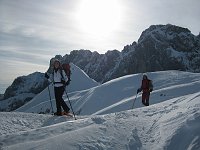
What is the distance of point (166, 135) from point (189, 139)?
0.80 metres

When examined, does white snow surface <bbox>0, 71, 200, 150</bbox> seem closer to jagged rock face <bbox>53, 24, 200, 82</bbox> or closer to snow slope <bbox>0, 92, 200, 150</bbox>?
Result: snow slope <bbox>0, 92, 200, 150</bbox>

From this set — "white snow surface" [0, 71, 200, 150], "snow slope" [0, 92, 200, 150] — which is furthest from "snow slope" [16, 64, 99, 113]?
"snow slope" [0, 92, 200, 150]

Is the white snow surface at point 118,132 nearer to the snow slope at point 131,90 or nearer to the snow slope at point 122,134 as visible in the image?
the snow slope at point 122,134

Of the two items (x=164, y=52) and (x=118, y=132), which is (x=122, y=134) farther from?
(x=164, y=52)

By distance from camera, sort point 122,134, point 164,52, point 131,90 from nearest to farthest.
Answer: point 122,134, point 131,90, point 164,52

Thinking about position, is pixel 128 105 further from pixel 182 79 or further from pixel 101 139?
pixel 101 139

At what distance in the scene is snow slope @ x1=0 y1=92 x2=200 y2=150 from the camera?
8328mm

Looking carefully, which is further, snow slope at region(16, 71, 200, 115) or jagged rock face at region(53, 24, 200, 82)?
jagged rock face at region(53, 24, 200, 82)

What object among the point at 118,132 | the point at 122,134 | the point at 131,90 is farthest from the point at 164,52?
the point at 122,134

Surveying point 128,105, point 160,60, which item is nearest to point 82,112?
point 128,105

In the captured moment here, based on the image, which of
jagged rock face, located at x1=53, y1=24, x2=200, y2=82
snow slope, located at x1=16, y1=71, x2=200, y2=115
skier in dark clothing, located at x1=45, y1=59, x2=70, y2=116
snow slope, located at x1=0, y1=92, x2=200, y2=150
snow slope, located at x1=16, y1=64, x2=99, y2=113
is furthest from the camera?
jagged rock face, located at x1=53, y1=24, x2=200, y2=82

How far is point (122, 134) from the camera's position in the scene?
938 cm

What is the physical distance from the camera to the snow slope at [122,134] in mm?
8328

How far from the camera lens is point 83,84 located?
241 ft
